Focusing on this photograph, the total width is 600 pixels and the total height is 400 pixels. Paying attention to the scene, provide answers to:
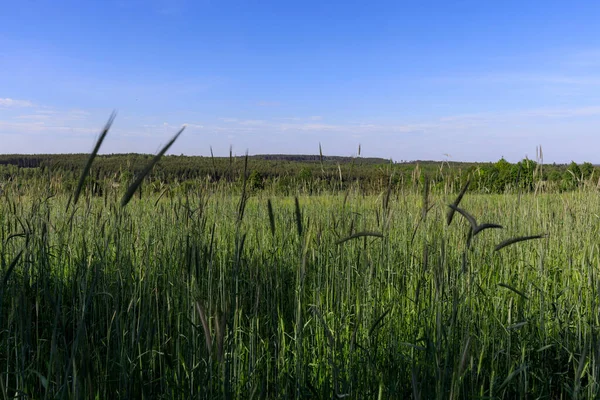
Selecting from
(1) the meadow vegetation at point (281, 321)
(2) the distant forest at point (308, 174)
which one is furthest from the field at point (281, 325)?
(2) the distant forest at point (308, 174)

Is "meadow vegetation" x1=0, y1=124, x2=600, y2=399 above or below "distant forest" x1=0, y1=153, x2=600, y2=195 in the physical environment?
below

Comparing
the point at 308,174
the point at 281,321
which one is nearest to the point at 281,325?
the point at 281,321

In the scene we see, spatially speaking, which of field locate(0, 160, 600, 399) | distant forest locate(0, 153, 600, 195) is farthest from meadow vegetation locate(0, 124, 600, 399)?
distant forest locate(0, 153, 600, 195)

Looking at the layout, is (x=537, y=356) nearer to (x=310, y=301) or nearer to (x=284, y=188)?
(x=310, y=301)

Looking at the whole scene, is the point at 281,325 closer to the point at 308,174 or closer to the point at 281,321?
the point at 281,321

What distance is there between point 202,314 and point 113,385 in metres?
1.18

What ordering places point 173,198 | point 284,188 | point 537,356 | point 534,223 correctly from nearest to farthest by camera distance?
point 537,356
point 173,198
point 534,223
point 284,188

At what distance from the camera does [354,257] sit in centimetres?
274

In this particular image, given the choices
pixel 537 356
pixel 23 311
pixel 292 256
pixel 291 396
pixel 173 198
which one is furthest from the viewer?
pixel 173 198

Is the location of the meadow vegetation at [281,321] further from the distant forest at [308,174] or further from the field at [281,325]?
the distant forest at [308,174]

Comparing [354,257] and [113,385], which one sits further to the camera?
[354,257]

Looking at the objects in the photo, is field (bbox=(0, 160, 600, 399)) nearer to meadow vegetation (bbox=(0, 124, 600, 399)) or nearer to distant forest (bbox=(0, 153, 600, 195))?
meadow vegetation (bbox=(0, 124, 600, 399))

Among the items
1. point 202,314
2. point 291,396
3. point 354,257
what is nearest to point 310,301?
point 354,257

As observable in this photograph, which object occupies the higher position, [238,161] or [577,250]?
[238,161]
